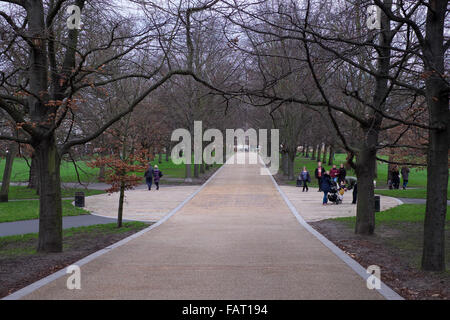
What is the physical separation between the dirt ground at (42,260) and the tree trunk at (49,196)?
34 cm

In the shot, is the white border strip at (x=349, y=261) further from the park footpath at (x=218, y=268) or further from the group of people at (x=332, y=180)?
the group of people at (x=332, y=180)

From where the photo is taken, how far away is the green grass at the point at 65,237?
11.0 m

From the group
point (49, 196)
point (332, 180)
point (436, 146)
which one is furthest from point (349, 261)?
point (332, 180)

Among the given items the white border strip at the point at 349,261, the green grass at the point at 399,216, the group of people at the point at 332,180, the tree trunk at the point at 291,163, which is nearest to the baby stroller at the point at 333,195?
the group of people at the point at 332,180

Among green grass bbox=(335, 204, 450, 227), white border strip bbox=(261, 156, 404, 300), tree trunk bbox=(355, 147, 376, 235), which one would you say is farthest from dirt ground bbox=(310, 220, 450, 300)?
green grass bbox=(335, 204, 450, 227)

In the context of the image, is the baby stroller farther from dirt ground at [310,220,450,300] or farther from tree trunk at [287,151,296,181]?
tree trunk at [287,151,296,181]

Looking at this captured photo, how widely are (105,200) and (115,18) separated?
16.1 metres

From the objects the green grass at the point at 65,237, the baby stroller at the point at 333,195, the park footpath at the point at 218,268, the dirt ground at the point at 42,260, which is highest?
the baby stroller at the point at 333,195

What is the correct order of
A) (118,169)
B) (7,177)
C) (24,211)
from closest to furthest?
(118,169) < (24,211) < (7,177)

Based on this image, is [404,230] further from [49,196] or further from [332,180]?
[332,180]

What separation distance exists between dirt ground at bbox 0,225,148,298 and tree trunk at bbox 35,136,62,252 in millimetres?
335

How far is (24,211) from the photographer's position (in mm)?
20031

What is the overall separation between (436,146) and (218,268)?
168 inches
